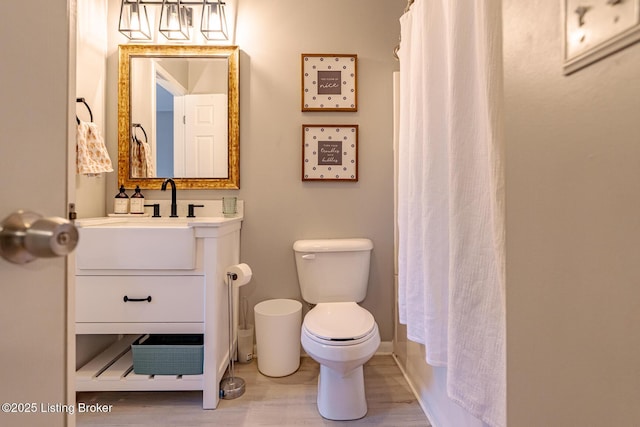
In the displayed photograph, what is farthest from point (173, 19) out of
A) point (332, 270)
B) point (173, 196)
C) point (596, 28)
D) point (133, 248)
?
point (596, 28)

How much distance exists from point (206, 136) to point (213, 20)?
0.74m

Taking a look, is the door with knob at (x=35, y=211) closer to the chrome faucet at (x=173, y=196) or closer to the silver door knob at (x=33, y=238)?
the silver door knob at (x=33, y=238)

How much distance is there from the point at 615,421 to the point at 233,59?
2.20 metres

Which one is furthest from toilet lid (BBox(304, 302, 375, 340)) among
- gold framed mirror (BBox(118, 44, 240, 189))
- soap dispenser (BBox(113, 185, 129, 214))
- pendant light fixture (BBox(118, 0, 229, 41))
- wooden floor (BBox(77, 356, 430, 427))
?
pendant light fixture (BBox(118, 0, 229, 41))

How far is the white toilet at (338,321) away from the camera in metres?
1.29

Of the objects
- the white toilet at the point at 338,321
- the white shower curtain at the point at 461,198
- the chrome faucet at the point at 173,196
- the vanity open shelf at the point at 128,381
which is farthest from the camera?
the chrome faucet at the point at 173,196

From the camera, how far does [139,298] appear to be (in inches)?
54.4

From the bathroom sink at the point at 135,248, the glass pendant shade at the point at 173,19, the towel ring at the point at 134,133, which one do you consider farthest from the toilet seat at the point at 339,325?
the glass pendant shade at the point at 173,19

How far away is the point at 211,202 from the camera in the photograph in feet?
6.41

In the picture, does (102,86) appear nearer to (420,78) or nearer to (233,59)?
(233,59)

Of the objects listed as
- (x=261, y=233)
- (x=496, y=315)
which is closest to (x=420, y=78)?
(x=496, y=315)

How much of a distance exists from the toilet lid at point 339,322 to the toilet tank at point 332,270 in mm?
95

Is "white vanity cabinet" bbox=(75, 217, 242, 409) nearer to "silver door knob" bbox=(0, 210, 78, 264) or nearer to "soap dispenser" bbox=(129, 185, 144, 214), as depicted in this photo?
"soap dispenser" bbox=(129, 185, 144, 214)

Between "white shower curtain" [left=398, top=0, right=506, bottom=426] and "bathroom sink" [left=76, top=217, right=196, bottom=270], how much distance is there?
3.32 feet
